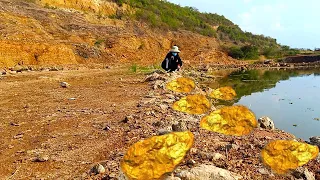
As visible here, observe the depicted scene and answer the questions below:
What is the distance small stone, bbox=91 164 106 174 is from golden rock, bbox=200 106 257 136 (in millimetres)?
2533

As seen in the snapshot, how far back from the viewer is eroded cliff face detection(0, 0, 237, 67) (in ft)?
63.5

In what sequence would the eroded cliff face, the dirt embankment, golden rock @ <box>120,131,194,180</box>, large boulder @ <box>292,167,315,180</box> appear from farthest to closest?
the dirt embankment → the eroded cliff face → large boulder @ <box>292,167,315,180</box> → golden rock @ <box>120,131,194,180</box>

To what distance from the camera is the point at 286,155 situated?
455cm

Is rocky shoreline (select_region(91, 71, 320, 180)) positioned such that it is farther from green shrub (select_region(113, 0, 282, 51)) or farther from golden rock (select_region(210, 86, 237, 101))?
green shrub (select_region(113, 0, 282, 51))

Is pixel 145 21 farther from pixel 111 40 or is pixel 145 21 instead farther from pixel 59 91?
pixel 59 91

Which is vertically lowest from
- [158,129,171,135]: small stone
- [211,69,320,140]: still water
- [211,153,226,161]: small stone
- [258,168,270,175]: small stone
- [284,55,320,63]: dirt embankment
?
[211,69,320,140]: still water

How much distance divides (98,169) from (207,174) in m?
1.33

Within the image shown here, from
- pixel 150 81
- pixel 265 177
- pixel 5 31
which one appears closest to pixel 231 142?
pixel 265 177

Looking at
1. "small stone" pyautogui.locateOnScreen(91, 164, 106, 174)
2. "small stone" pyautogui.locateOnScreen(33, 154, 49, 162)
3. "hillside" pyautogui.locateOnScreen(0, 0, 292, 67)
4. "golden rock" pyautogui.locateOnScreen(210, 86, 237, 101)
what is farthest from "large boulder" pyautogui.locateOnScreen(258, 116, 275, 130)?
"hillside" pyautogui.locateOnScreen(0, 0, 292, 67)

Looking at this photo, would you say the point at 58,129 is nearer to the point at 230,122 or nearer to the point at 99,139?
the point at 99,139

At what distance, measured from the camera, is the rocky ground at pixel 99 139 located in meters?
4.08

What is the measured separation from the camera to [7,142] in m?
5.15

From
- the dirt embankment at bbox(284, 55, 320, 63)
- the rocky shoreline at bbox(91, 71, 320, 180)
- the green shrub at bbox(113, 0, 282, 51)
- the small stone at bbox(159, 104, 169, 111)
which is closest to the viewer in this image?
the rocky shoreline at bbox(91, 71, 320, 180)

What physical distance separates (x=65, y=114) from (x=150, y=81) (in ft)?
20.5
